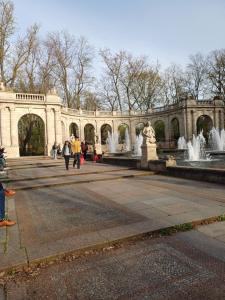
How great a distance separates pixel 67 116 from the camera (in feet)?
127

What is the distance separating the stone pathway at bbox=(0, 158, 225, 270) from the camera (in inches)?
165

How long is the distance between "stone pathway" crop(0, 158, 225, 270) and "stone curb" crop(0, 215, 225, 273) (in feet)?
0.12

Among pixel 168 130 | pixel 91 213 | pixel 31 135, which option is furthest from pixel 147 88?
pixel 91 213

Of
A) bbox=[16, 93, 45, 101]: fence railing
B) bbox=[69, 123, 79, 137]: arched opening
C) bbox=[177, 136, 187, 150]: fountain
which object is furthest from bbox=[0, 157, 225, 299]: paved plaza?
bbox=[69, 123, 79, 137]: arched opening

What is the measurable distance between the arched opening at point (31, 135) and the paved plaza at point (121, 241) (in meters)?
32.6

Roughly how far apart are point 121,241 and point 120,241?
2cm

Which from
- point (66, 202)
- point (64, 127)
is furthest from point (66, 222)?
point (64, 127)

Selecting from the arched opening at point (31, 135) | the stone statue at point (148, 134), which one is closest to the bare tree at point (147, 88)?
the arched opening at point (31, 135)

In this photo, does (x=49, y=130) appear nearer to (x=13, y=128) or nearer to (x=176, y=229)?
(x=13, y=128)

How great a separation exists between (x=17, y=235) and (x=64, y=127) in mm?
33890

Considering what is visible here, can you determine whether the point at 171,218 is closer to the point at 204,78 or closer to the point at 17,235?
the point at 17,235

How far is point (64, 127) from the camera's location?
37875 mm

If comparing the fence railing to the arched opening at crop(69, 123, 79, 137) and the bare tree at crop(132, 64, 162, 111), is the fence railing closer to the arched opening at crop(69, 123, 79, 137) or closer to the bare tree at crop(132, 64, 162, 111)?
the arched opening at crop(69, 123, 79, 137)

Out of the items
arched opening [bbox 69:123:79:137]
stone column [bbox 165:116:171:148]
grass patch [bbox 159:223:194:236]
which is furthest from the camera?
stone column [bbox 165:116:171:148]
